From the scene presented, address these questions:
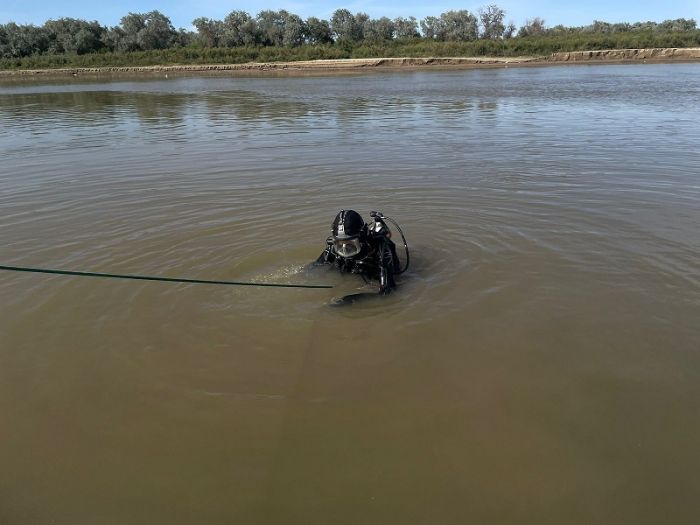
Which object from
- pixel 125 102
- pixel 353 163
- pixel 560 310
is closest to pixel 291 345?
pixel 560 310

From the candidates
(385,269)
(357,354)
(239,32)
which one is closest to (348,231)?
(385,269)

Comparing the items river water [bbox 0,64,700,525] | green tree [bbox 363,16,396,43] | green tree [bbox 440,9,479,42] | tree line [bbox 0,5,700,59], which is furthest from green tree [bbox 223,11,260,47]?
river water [bbox 0,64,700,525]

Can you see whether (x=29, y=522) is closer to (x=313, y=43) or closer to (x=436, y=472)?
(x=436, y=472)

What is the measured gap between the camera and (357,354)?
16.3 ft

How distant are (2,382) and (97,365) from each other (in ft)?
2.54

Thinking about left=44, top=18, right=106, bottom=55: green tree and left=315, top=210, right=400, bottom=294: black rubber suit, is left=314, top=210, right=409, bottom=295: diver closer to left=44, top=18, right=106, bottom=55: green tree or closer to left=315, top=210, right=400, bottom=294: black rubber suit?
left=315, top=210, right=400, bottom=294: black rubber suit

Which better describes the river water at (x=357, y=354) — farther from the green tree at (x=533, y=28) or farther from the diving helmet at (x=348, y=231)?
the green tree at (x=533, y=28)

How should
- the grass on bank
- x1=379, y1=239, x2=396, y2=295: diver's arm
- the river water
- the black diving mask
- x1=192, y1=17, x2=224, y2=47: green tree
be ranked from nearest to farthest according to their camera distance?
1. the river water
2. the black diving mask
3. x1=379, y1=239, x2=396, y2=295: diver's arm
4. the grass on bank
5. x1=192, y1=17, x2=224, y2=47: green tree

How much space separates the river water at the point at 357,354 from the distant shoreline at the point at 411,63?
181ft

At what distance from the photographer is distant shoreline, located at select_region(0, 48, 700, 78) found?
202 ft

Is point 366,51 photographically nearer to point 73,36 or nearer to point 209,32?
point 209,32

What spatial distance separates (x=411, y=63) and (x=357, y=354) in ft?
216

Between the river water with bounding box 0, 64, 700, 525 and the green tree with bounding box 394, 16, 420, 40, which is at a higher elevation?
the green tree with bounding box 394, 16, 420, 40

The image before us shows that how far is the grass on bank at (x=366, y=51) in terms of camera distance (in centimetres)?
6819
